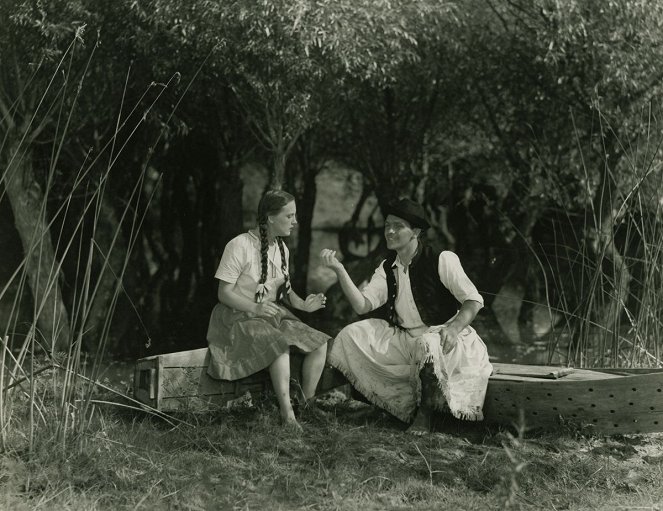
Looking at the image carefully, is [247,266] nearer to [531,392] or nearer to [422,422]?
[422,422]

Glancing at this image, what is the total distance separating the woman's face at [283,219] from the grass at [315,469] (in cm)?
99

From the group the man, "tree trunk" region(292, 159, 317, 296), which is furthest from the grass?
"tree trunk" region(292, 159, 317, 296)

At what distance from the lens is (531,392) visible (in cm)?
436

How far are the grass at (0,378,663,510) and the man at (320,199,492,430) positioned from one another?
0.20m

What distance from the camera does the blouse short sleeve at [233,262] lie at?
4.56 m

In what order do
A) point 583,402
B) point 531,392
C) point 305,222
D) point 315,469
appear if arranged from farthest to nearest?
point 305,222 → point 531,392 → point 583,402 → point 315,469

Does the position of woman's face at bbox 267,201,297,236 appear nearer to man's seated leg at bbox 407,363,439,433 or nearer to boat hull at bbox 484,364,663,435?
man's seated leg at bbox 407,363,439,433

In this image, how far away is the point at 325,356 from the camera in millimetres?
4711

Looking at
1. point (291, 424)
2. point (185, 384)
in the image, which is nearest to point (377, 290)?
point (291, 424)

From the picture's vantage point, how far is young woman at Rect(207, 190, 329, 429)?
4453mm

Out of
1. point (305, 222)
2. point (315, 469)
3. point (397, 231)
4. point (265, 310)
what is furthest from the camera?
point (305, 222)

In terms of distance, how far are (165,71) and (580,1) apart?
11.8ft

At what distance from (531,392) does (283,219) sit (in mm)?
1565

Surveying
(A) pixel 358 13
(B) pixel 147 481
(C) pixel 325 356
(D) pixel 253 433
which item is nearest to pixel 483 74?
(A) pixel 358 13
